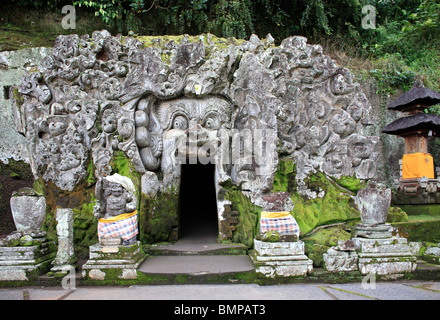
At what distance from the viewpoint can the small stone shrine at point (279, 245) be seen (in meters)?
5.15

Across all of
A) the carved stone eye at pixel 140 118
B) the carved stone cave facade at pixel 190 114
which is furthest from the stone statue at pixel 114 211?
the carved stone eye at pixel 140 118

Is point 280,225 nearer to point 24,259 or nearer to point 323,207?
point 323,207

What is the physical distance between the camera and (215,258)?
20.2 ft

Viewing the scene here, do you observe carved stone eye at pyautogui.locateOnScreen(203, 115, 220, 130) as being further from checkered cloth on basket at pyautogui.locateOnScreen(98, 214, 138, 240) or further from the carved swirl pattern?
checkered cloth on basket at pyautogui.locateOnScreen(98, 214, 138, 240)

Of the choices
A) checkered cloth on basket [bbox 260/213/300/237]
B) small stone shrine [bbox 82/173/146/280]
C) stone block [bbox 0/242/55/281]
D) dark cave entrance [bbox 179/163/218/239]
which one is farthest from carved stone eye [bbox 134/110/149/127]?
checkered cloth on basket [bbox 260/213/300/237]

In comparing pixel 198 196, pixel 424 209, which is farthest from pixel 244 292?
pixel 424 209

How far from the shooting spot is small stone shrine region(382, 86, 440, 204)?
941 cm

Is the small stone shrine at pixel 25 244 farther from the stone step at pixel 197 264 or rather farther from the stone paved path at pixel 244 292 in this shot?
the stone step at pixel 197 264

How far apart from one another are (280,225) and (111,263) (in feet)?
8.95

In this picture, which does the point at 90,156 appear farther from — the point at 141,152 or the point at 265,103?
the point at 265,103

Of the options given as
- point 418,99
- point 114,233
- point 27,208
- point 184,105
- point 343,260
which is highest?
point 418,99

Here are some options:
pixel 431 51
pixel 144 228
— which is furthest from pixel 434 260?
pixel 431 51

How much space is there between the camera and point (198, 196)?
10453 millimetres

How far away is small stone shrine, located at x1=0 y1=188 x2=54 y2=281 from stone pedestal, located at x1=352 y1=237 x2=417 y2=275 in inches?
205
